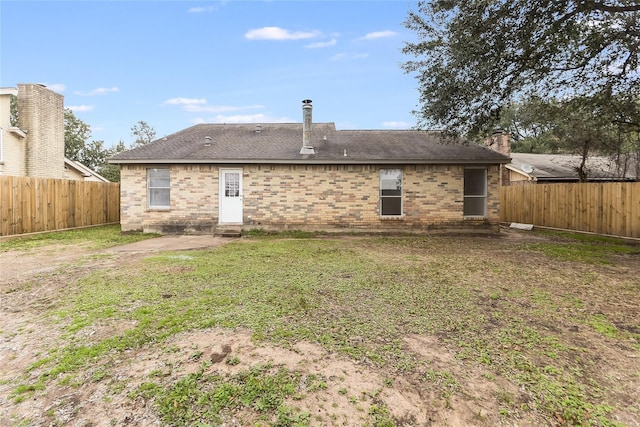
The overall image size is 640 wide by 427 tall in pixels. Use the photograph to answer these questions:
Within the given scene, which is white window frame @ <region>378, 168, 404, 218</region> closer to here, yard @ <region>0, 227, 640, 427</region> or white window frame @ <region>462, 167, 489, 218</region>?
white window frame @ <region>462, 167, 489, 218</region>

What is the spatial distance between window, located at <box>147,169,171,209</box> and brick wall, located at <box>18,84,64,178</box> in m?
8.37

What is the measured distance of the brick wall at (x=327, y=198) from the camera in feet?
38.2

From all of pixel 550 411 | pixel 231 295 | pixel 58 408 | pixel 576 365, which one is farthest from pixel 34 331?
pixel 576 365

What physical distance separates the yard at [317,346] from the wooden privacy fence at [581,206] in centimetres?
566

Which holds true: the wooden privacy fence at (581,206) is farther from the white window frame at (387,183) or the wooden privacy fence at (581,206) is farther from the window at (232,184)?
the window at (232,184)

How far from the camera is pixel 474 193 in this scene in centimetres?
1213

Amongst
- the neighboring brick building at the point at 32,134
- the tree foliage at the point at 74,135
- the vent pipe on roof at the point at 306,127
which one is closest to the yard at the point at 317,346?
the vent pipe on roof at the point at 306,127

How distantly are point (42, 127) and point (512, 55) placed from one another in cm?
2052

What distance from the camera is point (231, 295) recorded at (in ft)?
14.8

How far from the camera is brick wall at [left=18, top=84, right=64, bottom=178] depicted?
15.3 m

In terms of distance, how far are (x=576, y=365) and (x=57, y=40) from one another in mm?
21616

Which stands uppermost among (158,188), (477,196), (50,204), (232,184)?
(232,184)

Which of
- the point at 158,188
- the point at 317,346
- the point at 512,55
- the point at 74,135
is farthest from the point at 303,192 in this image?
the point at 74,135

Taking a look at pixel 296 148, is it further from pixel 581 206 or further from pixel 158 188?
pixel 581 206
